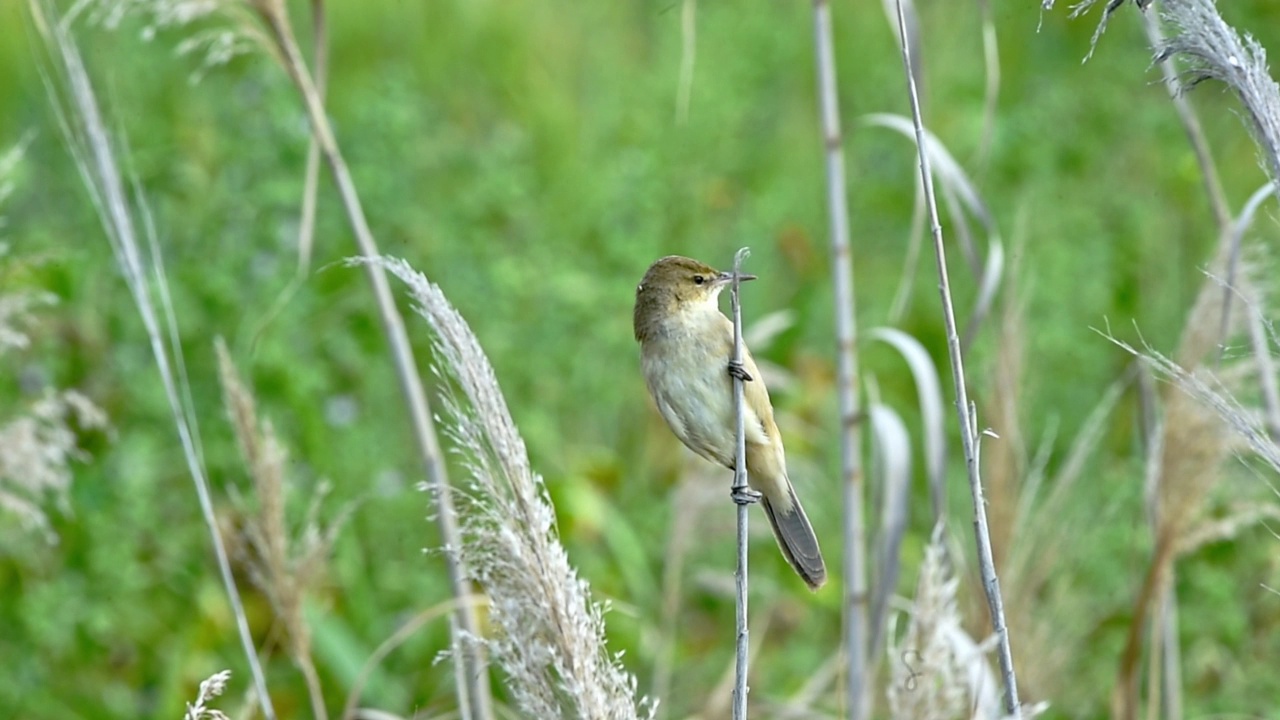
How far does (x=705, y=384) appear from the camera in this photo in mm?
2629

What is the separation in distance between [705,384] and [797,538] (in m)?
0.32

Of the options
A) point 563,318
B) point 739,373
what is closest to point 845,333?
point 739,373

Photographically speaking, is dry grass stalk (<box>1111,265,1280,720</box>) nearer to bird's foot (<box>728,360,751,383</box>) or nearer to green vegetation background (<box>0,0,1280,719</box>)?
green vegetation background (<box>0,0,1280,719</box>)

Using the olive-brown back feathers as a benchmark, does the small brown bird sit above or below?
below

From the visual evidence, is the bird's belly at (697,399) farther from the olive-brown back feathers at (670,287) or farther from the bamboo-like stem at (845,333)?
the bamboo-like stem at (845,333)

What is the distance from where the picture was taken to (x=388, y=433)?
446 cm

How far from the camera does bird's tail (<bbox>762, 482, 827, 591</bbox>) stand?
256cm

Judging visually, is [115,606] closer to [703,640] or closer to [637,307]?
[703,640]

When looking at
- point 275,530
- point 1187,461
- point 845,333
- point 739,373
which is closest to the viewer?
point 739,373

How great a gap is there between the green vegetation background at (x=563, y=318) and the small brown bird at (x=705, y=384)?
2.44 ft

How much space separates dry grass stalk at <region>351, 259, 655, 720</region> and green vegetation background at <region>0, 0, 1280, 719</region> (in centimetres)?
173

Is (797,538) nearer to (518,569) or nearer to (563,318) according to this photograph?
(518,569)

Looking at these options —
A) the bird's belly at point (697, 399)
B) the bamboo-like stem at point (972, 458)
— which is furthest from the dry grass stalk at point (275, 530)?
the bamboo-like stem at point (972, 458)

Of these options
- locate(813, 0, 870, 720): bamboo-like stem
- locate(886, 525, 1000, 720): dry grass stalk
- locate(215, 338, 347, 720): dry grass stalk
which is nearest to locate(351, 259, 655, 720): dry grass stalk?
locate(886, 525, 1000, 720): dry grass stalk
